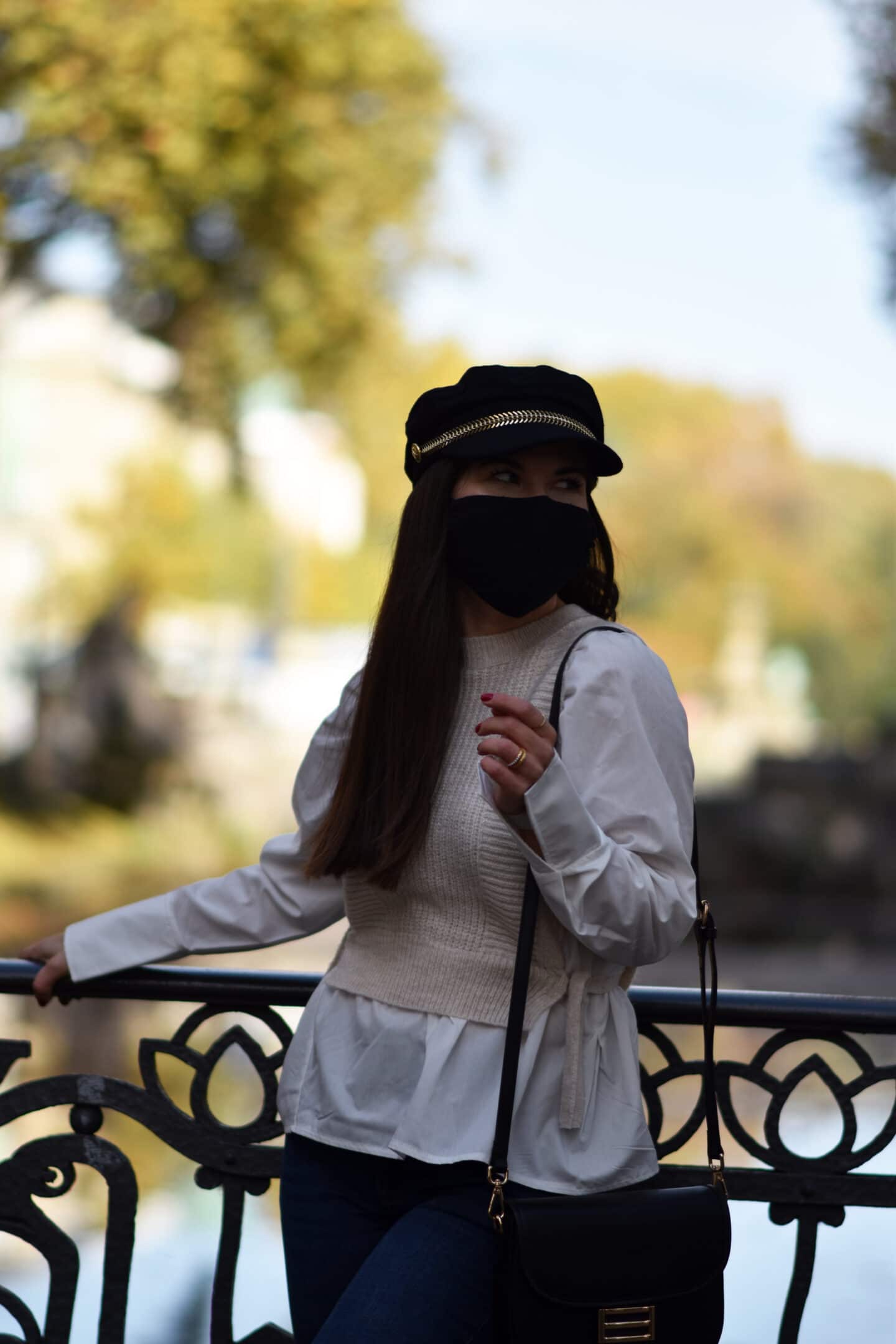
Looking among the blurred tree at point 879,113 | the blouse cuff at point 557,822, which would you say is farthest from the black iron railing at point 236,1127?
the blurred tree at point 879,113

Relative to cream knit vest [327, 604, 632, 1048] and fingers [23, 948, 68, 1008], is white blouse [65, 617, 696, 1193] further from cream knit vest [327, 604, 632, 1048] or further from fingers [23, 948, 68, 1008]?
fingers [23, 948, 68, 1008]

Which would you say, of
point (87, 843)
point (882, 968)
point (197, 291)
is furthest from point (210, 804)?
point (882, 968)

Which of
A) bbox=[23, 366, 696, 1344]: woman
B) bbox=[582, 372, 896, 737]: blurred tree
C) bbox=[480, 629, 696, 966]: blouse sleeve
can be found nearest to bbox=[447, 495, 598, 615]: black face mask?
bbox=[23, 366, 696, 1344]: woman

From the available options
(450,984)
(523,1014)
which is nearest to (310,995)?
(450,984)

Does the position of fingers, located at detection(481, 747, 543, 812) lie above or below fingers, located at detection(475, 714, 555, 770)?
below

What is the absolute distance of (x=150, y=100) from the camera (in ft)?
36.7

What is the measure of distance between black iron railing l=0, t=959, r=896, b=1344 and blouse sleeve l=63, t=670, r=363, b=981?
0.07m

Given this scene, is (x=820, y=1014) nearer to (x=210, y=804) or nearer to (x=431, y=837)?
(x=431, y=837)

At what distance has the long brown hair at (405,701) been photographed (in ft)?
6.66

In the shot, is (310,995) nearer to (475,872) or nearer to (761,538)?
(475,872)

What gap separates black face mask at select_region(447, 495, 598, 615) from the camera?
2.03 metres

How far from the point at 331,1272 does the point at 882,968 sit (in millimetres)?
11324

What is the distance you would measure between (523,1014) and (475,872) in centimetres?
19

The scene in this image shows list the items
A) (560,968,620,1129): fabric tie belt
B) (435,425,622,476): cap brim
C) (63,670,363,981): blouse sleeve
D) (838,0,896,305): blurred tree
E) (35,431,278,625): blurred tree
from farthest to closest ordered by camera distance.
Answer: (35,431,278,625): blurred tree
(838,0,896,305): blurred tree
(63,670,363,981): blouse sleeve
(435,425,622,476): cap brim
(560,968,620,1129): fabric tie belt
